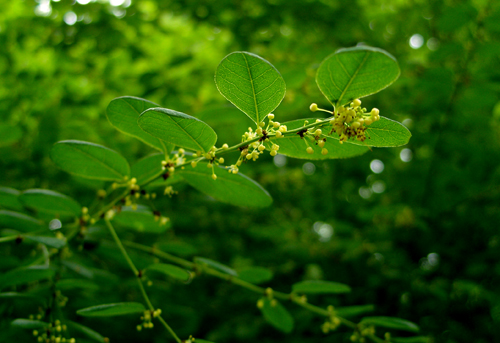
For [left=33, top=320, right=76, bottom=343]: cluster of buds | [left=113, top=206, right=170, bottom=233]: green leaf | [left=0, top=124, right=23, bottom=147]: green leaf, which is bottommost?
[left=33, top=320, right=76, bottom=343]: cluster of buds

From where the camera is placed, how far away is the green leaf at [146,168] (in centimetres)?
145

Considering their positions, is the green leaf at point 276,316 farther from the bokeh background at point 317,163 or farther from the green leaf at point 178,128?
the green leaf at point 178,128

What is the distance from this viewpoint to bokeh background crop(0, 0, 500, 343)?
2.67m

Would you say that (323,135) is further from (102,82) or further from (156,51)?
(156,51)

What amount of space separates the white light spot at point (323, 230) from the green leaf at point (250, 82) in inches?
102

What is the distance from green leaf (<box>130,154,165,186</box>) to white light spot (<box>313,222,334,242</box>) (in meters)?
2.33

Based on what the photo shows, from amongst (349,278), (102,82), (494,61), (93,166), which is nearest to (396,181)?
(349,278)

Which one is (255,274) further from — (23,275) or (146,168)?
(23,275)

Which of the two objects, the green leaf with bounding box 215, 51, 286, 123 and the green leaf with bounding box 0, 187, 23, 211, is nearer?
the green leaf with bounding box 215, 51, 286, 123

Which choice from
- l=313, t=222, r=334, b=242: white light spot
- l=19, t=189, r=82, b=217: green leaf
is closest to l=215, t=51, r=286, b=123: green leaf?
l=19, t=189, r=82, b=217: green leaf

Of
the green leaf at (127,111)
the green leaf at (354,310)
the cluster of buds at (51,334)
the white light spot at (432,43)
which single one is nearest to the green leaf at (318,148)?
the green leaf at (127,111)

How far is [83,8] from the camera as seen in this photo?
3143 mm

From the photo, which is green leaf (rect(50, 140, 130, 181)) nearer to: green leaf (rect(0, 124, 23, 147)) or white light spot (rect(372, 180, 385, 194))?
green leaf (rect(0, 124, 23, 147))

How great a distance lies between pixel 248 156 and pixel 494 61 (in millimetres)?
3055
